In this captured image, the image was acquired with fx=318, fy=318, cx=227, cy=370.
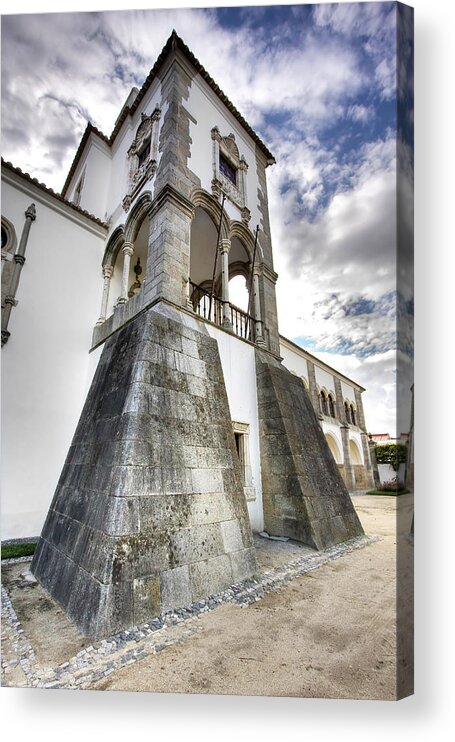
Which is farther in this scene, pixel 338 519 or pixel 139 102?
pixel 139 102

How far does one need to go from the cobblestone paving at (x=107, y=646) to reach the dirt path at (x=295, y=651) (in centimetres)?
8

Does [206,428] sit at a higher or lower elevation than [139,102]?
lower

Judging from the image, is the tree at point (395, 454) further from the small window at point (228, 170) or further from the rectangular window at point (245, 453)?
the small window at point (228, 170)

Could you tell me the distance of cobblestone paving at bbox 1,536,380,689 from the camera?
1871mm

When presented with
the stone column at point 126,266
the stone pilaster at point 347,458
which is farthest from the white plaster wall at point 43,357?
the stone pilaster at point 347,458

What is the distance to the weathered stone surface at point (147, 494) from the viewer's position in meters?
2.45

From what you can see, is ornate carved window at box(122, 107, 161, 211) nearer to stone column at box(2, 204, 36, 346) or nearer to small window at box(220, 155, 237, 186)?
small window at box(220, 155, 237, 186)

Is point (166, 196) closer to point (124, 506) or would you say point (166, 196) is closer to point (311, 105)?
point (311, 105)

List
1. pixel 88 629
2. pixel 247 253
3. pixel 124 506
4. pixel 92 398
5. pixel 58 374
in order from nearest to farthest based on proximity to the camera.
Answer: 1. pixel 88 629
2. pixel 124 506
3. pixel 92 398
4. pixel 58 374
5. pixel 247 253

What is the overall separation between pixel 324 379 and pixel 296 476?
11.4 m

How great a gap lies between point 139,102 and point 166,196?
11.8 ft

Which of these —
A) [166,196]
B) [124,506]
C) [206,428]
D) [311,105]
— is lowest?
[124,506]

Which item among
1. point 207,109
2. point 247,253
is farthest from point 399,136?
point 207,109

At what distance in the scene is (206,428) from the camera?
146 inches
